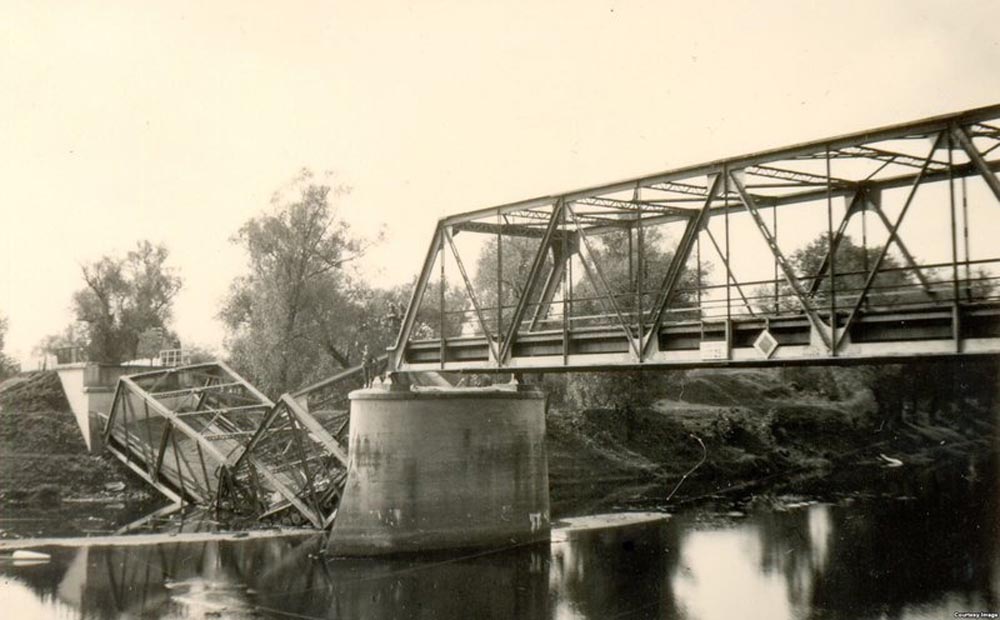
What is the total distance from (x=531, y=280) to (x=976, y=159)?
10739 millimetres

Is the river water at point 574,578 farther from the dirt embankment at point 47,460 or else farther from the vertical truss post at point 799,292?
the dirt embankment at point 47,460

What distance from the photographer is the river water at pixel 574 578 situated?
20.5 m

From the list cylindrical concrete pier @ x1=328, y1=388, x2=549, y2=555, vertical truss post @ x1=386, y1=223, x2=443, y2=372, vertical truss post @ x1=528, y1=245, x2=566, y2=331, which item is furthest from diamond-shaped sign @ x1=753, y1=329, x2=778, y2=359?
cylindrical concrete pier @ x1=328, y1=388, x2=549, y2=555

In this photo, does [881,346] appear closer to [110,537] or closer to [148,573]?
[148,573]

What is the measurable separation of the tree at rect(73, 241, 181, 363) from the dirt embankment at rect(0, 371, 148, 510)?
18.5m

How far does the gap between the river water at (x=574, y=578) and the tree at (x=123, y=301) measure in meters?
38.3

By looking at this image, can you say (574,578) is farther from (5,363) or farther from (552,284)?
(5,363)

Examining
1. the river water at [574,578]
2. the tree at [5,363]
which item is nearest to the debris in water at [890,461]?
the river water at [574,578]

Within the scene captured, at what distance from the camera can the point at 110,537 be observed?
28.4 metres

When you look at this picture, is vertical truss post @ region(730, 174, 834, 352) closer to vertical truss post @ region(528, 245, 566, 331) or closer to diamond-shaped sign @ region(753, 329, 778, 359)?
diamond-shaped sign @ region(753, 329, 778, 359)

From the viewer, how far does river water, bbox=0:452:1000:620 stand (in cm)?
2050

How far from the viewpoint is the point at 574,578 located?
23.5 metres

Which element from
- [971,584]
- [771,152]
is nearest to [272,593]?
[771,152]

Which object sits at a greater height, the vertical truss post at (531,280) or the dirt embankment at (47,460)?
the vertical truss post at (531,280)
